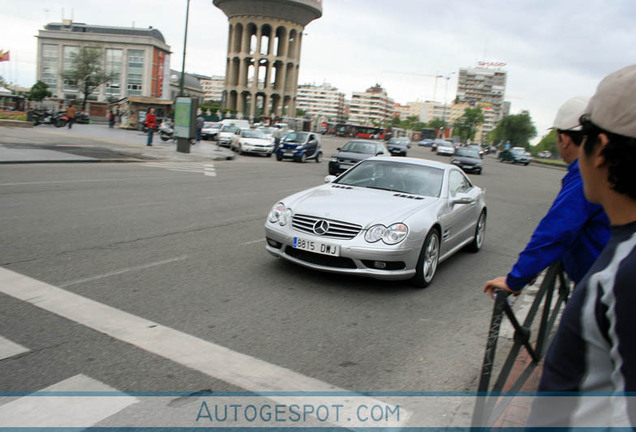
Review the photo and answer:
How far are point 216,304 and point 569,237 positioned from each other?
10.7 feet

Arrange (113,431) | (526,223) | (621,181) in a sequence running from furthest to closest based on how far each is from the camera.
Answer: (526,223) < (113,431) < (621,181)

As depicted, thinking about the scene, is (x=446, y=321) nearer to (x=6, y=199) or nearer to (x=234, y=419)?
(x=234, y=419)

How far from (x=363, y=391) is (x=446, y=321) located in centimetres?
184

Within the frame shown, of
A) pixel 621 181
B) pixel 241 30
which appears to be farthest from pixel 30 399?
pixel 241 30

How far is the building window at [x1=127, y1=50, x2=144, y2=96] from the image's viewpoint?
10988 centimetres

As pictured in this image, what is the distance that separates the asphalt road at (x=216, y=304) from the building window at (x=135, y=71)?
10870cm

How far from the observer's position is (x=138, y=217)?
9.09 metres

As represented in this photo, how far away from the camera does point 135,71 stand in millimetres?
110688

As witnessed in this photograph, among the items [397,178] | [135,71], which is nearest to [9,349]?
[397,178]

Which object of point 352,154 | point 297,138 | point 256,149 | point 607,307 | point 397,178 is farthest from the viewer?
point 256,149

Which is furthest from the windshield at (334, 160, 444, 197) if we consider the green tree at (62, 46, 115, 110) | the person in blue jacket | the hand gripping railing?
the green tree at (62, 46, 115, 110)

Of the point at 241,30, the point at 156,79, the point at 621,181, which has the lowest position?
the point at 621,181

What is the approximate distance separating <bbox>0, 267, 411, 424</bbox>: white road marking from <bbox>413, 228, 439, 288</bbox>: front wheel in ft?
8.66

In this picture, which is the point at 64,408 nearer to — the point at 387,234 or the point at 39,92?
the point at 387,234
